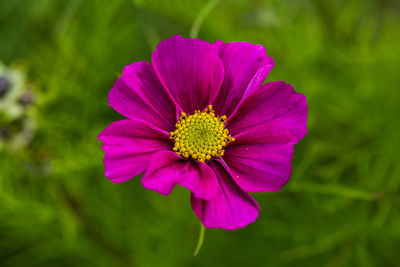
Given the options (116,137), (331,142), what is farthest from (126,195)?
(116,137)

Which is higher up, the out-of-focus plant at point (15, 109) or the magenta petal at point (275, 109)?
the out-of-focus plant at point (15, 109)

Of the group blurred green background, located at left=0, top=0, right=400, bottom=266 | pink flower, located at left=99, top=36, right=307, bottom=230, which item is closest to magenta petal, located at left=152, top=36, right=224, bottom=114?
pink flower, located at left=99, top=36, right=307, bottom=230

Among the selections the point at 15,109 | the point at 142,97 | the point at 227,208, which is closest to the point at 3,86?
the point at 15,109

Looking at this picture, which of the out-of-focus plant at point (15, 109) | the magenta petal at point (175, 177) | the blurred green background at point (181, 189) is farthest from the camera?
the blurred green background at point (181, 189)

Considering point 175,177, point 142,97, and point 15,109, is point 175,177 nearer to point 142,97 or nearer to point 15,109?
point 142,97

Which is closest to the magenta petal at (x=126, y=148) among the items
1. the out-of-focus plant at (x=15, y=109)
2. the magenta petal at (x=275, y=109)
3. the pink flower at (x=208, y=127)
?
the pink flower at (x=208, y=127)

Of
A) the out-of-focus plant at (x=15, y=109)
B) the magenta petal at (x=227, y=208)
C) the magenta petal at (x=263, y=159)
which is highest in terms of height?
the out-of-focus plant at (x=15, y=109)

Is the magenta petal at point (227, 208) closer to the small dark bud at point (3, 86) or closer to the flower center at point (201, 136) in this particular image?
the flower center at point (201, 136)
